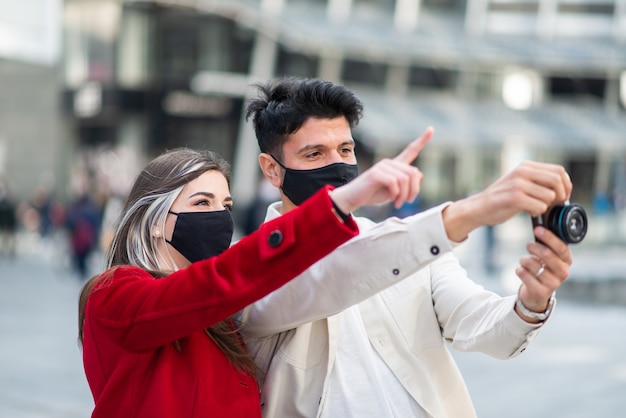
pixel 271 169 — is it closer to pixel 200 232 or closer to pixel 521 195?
pixel 200 232

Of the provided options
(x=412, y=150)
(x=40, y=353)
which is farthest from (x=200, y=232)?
(x=40, y=353)

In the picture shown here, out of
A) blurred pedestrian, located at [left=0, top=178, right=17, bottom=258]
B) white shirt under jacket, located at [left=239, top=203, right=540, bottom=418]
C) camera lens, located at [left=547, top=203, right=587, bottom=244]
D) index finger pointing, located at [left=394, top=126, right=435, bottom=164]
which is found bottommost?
blurred pedestrian, located at [left=0, top=178, right=17, bottom=258]

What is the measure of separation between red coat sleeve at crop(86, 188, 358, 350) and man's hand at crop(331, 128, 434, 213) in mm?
48

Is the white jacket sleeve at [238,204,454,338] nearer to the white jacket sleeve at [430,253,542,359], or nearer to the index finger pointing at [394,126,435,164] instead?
the index finger pointing at [394,126,435,164]

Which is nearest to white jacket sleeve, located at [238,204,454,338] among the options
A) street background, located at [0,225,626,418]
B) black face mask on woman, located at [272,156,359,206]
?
black face mask on woman, located at [272,156,359,206]

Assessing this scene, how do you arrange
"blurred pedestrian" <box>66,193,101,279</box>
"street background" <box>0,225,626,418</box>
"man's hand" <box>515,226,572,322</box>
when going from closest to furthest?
"man's hand" <box>515,226,572,322</box> → "street background" <box>0,225,626,418</box> → "blurred pedestrian" <box>66,193,101,279</box>

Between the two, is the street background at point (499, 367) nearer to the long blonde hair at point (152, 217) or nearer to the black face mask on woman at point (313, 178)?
the black face mask on woman at point (313, 178)

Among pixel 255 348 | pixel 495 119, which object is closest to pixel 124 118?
pixel 495 119

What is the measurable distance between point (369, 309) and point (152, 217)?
0.68 m

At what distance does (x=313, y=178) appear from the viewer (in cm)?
261

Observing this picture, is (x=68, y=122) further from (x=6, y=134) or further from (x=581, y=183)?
(x=581, y=183)

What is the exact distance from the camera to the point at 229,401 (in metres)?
2.17

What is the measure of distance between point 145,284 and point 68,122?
3301 centimetres

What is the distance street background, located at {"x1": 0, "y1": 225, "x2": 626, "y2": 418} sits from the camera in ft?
21.8
